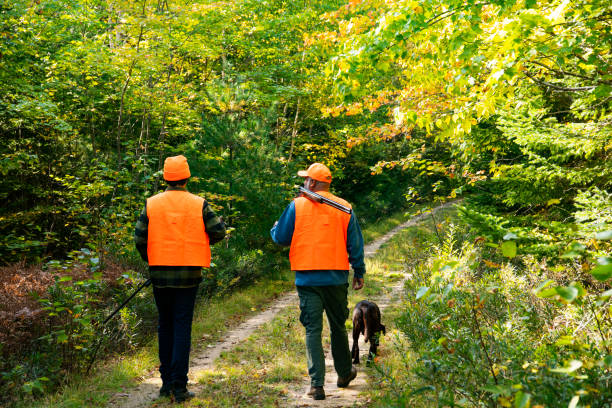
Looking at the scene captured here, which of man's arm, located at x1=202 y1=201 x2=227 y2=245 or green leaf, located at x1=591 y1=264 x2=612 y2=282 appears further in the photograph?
man's arm, located at x1=202 y1=201 x2=227 y2=245

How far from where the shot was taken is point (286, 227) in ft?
15.3

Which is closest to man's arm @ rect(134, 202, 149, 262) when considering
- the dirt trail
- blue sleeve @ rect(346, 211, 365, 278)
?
the dirt trail

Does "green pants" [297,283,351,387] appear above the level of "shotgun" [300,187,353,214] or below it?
below

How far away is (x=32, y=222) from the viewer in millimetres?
8516

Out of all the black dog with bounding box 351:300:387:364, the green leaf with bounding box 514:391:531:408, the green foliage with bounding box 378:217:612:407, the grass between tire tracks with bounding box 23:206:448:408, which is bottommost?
the grass between tire tracks with bounding box 23:206:448:408

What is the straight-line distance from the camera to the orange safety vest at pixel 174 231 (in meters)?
4.42

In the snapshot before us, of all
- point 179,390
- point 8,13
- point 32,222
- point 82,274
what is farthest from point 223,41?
point 179,390

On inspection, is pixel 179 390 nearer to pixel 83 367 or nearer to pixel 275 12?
pixel 83 367

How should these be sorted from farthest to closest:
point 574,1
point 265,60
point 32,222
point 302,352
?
point 265,60 < point 32,222 < point 302,352 < point 574,1

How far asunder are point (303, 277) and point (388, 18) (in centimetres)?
280

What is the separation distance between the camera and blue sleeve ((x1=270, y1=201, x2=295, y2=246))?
4645 mm

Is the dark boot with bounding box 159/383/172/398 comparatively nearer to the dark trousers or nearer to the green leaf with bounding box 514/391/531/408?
the dark trousers

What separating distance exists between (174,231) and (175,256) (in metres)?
0.25

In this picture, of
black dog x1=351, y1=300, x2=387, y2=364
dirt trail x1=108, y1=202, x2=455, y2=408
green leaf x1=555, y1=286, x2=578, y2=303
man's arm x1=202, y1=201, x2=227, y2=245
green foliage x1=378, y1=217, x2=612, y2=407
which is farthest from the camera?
black dog x1=351, y1=300, x2=387, y2=364
